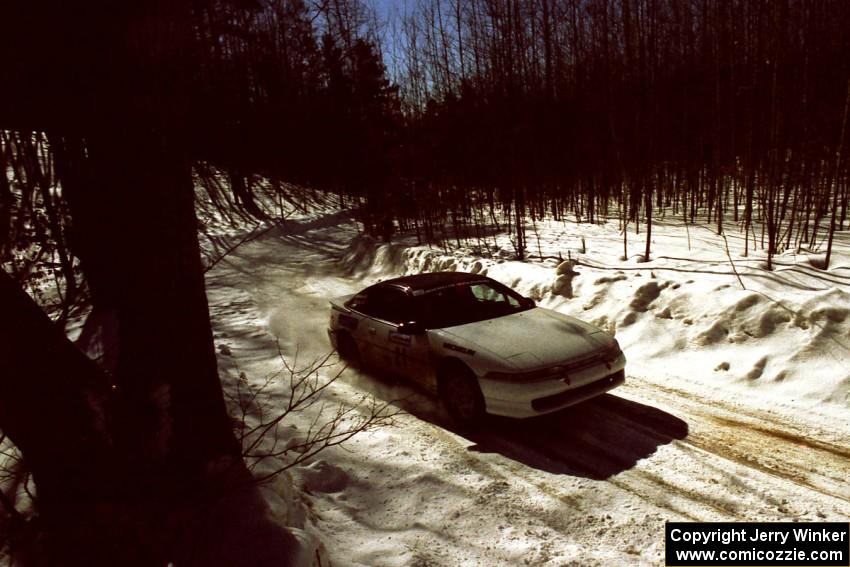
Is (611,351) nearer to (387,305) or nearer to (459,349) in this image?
(459,349)

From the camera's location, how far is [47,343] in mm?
2873

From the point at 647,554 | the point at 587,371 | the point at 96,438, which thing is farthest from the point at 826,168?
the point at 96,438

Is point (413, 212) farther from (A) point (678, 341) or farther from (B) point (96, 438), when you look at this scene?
(B) point (96, 438)

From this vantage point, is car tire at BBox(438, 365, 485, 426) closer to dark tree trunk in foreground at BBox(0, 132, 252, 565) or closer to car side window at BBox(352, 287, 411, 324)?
car side window at BBox(352, 287, 411, 324)

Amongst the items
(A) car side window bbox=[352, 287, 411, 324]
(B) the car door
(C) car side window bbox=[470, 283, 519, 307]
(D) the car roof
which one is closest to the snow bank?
(C) car side window bbox=[470, 283, 519, 307]

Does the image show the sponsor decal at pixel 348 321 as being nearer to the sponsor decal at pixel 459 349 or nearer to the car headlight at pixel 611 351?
the sponsor decal at pixel 459 349

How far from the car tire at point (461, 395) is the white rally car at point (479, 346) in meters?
0.01

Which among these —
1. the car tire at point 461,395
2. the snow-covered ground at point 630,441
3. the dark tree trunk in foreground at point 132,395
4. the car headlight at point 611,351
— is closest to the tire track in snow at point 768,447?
the snow-covered ground at point 630,441

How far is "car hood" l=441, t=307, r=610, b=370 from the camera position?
207 inches

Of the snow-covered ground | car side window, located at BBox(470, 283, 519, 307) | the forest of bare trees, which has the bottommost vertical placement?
the snow-covered ground

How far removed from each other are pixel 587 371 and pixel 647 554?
80.5 inches

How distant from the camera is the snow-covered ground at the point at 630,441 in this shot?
3.80 meters

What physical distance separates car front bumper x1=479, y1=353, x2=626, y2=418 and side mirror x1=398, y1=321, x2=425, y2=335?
41.1 inches

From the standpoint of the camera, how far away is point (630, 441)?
16.4 ft
